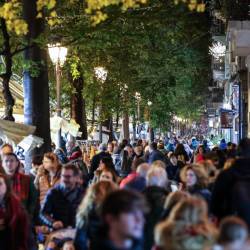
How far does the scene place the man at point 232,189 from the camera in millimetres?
7258

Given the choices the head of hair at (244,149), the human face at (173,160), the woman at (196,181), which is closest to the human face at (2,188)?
the woman at (196,181)

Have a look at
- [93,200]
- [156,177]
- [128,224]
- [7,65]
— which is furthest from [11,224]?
[7,65]

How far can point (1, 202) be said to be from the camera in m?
7.57

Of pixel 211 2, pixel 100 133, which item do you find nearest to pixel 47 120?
pixel 100 133

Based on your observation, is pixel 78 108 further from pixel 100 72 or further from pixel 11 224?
pixel 11 224

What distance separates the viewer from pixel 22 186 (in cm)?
920

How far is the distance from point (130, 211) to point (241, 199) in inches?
95.4

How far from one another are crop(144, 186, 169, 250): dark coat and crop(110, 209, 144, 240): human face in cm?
223

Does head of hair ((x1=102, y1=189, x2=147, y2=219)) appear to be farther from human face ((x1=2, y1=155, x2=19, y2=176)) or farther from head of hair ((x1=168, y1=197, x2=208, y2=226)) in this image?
human face ((x1=2, y1=155, x2=19, y2=176))

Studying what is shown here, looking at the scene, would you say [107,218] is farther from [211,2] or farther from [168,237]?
[211,2]

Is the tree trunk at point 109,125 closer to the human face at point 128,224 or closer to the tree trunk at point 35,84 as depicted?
the tree trunk at point 35,84

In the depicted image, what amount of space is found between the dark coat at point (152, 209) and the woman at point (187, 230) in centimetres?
171

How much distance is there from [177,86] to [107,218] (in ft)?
129

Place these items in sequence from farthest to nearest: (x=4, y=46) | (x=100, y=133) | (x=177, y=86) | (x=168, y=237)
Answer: (x=177, y=86) → (x=100, y=133) → (x=4, y=46) → (x=168, y=237)
